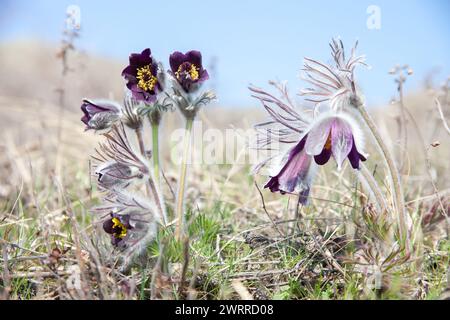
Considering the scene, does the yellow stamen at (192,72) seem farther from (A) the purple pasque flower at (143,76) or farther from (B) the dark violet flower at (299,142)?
(B) the dark violet flower at (299,142)

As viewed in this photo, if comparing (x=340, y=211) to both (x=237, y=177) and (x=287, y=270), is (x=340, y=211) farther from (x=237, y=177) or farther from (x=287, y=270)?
(x=237, y=177)

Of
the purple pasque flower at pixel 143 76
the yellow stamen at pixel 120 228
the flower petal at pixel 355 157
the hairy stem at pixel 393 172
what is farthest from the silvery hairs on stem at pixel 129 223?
the hairy stem at pixel 393 172

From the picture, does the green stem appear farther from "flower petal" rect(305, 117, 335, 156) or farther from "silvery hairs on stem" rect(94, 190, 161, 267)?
"flower petal" rect(305, 117, 335, 156)

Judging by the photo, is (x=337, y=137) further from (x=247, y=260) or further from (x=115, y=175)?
(x=115, y=175)

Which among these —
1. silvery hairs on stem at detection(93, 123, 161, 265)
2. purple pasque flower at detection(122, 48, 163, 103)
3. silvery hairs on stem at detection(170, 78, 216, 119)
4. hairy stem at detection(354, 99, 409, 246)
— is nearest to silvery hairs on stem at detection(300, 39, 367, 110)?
hairy stem at detection(354, 99, 409, 246)

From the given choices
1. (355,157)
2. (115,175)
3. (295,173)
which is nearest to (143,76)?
(115,175)

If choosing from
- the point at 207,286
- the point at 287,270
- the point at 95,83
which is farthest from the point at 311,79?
the point at 95,83
